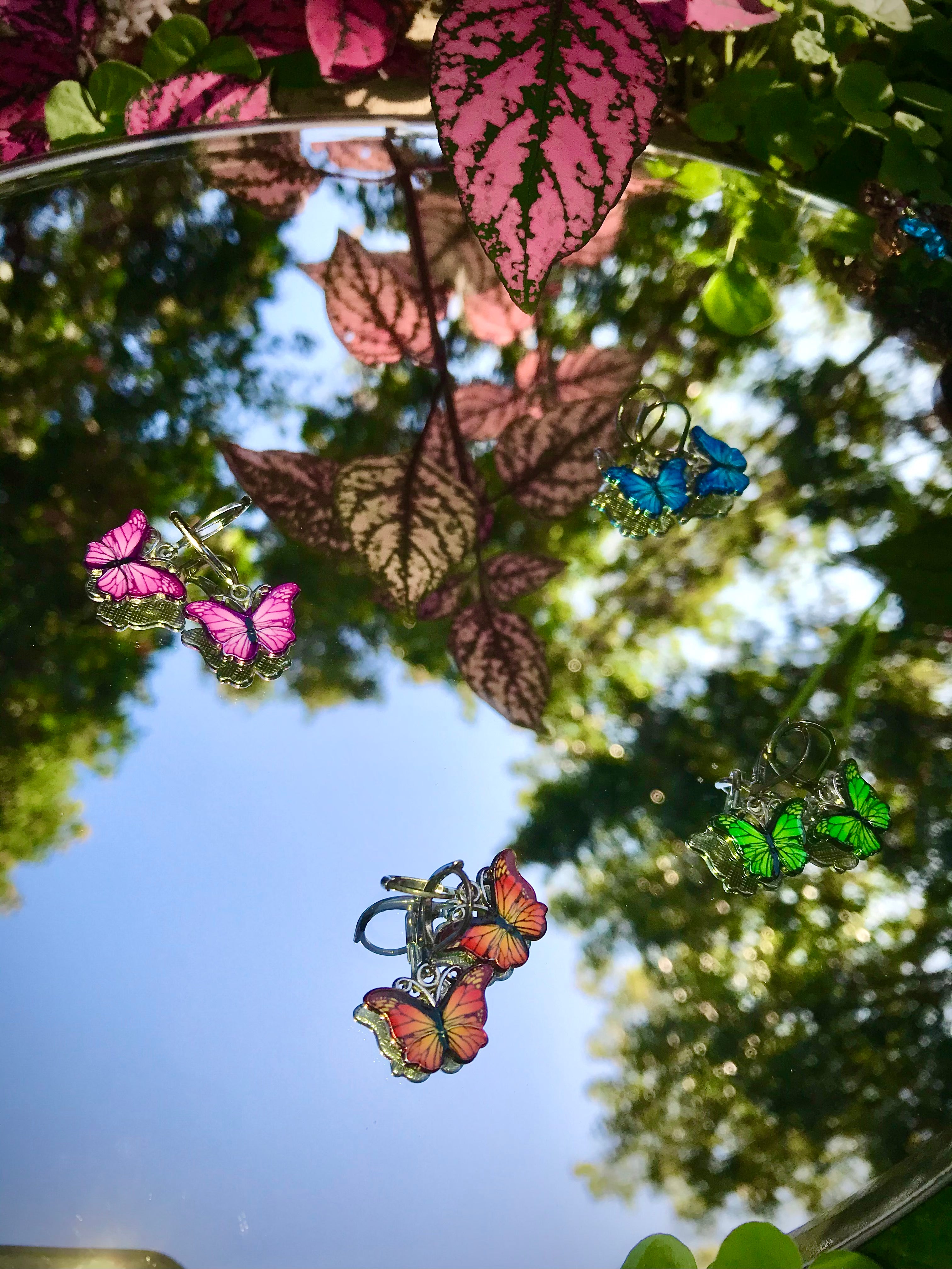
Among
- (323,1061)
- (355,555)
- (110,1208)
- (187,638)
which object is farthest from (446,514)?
(110,1208)

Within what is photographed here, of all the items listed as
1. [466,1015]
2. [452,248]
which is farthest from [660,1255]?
[452,248]

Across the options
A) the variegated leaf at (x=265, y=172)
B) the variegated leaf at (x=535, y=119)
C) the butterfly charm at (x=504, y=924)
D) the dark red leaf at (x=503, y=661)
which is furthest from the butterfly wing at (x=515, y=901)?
the variegated leaf at (x=265, y=172)

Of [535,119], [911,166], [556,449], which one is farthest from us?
[556,449]

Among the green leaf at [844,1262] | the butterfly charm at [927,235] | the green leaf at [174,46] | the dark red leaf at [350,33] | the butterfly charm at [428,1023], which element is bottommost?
the green leaf at [844,1262]

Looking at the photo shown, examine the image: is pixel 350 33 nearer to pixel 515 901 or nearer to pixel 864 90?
pixel 864 90

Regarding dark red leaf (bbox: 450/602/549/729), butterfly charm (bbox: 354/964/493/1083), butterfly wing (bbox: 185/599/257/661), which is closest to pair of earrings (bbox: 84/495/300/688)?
butterfly wing (bbox: 185/599/257/661)

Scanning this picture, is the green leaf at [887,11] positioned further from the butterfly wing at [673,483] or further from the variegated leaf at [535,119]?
the butterfly wing at [673,483]
